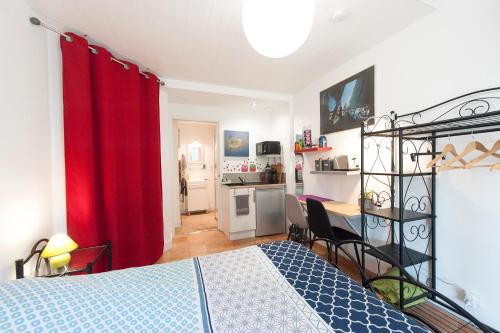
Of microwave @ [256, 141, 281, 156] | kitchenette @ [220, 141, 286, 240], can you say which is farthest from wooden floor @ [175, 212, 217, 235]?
microwave @ [256, 141, 281, 156]

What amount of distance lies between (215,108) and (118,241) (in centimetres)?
261

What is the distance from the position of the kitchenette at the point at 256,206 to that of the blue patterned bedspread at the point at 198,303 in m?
2.05

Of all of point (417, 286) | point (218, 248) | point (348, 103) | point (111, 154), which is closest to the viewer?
point (417, 286)

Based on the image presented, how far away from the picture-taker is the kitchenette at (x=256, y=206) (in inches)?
124

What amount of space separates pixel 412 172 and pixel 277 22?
5.59 feet

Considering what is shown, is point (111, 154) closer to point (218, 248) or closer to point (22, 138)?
point (22, 138)

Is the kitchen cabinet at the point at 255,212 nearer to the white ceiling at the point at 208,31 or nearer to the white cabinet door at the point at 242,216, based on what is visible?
the white cabinet door at the point at 242,216

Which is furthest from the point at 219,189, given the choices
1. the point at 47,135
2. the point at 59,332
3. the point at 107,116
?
the point at 59,332

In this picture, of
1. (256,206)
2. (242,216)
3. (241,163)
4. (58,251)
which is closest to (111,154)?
(58,251)

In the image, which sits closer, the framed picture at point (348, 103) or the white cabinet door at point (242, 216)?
the framed picture at point (348, 103)

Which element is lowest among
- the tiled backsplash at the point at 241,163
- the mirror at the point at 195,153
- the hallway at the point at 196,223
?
the hallway at the point at 196,223

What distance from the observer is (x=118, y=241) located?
76.9 inches

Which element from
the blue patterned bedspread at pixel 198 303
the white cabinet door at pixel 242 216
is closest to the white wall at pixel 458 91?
the blue patterned bedspread at pixel 198 303

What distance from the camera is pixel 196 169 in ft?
16.3
